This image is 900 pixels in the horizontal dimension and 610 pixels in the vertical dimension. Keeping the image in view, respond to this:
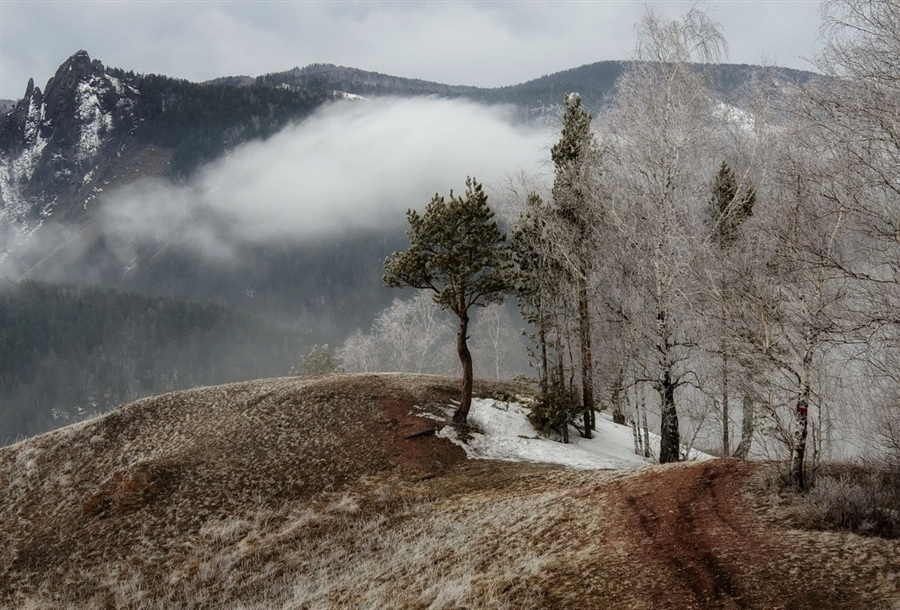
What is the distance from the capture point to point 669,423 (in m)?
16.0

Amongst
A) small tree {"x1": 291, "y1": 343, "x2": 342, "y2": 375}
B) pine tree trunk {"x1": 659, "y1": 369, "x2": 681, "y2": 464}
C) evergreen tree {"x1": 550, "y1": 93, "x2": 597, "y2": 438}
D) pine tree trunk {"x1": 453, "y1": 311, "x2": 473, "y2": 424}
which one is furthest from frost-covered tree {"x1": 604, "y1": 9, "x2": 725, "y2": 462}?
small tree {"x1": 291, "y1": 343, "x2": 342, "y2": 375}

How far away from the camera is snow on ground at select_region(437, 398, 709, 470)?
1917 centimetres

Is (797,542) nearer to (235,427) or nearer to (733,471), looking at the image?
(733,471)

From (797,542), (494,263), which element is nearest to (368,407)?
(494,263)

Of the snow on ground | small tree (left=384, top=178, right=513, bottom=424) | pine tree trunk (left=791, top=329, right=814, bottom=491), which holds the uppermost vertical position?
small tree (left=384, top=178, right=513, bottom=424)

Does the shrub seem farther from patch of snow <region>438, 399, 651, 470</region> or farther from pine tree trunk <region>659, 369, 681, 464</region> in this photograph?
patch of snow <region>438, 399, 651, 470</region>

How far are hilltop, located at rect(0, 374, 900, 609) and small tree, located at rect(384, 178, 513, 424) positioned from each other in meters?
5.48

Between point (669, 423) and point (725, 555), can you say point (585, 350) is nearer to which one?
point (669, 423)

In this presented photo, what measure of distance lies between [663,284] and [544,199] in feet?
29.4

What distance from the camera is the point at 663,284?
1503 cm

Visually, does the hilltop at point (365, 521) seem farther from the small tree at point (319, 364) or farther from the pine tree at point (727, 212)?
the small tree at point (319, 364)

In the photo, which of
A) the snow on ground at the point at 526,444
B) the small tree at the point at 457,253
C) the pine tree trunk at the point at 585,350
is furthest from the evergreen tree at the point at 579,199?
the small tree at the point at 457,253

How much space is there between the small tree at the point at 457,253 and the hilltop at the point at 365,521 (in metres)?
5.48

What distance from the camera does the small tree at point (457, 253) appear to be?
20.3 m
